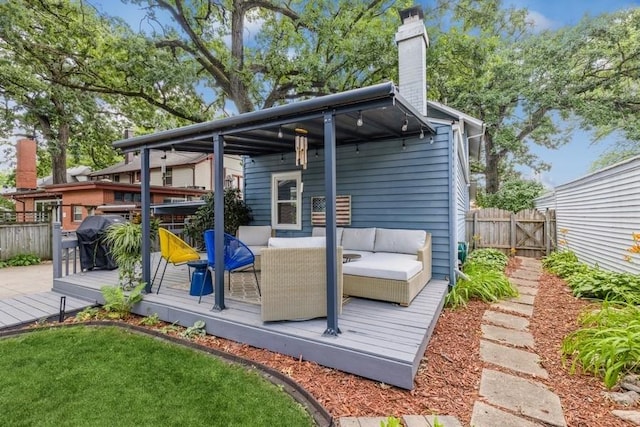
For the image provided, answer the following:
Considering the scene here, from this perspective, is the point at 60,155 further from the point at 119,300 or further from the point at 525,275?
the point at 525,275

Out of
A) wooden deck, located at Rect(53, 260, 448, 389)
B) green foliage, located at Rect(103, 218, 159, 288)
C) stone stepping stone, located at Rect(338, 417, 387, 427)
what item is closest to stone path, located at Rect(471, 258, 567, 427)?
wooden deck, located at Rect(53, 260, 448, 389)

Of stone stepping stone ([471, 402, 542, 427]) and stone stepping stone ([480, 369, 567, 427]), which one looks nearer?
stone stepping stone ([471, 402, 542, 427])

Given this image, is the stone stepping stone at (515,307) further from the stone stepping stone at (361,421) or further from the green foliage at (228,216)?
the green foliage at (228,216)

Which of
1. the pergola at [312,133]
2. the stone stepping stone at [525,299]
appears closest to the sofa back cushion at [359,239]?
the pergola at [312,133]

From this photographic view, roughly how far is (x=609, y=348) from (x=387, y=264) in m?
2.25

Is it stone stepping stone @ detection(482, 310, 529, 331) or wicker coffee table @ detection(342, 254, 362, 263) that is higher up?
wicker coffee table @ detection(342, 254, 362, 263)

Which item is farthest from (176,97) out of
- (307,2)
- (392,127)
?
(392,127)

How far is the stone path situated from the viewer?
2316 millimetres

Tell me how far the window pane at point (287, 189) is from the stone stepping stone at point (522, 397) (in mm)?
4924

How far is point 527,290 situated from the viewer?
19.5 feet

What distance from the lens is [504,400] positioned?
8.30ft

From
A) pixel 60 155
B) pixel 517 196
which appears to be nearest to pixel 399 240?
pixel 517 196

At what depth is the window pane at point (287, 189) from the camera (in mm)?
6938

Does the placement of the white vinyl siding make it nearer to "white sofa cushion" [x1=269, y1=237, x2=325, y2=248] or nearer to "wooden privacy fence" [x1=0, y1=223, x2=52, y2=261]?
"white sofa cushion" [x1=269, y1=237, x2=325, y2=248]
